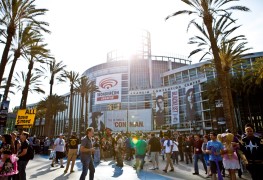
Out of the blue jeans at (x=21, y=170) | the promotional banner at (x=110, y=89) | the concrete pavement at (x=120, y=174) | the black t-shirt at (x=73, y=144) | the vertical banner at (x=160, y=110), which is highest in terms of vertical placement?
the promotional banner at (x=110, y=89)

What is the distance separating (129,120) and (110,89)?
1479cm

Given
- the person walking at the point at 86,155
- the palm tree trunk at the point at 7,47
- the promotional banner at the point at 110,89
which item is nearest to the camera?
the person walking at the point at 86,155

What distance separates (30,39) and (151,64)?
6134 cm

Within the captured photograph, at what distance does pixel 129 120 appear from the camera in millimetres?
63938

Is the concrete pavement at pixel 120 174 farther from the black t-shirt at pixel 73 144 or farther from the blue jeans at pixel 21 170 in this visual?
the blue jeans at pixel 21 170

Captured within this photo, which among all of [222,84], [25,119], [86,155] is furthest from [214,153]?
[25,119]

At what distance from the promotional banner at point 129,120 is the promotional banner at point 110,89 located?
7240 millimetres

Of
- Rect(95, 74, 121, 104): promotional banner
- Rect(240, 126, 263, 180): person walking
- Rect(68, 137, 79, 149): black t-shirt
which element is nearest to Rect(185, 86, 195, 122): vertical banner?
Rect(95, 74, 121, 104): promotional banner

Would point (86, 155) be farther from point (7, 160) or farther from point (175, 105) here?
point (175, 105)

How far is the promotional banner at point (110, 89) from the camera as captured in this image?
239 feet

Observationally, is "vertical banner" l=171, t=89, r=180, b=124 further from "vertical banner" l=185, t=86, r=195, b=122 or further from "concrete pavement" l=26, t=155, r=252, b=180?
"concrete pavement" l=26, t=155, r=252, b=180

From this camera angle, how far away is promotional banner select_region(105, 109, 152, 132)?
61469mm

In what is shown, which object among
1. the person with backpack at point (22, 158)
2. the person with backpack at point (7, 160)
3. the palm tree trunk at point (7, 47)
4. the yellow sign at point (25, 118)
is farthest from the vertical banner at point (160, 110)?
the person with backpack at point (7, 160)

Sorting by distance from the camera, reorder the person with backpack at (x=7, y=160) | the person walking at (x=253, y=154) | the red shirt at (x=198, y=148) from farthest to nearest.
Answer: the red shirt at (x=198, y=148) → the person with backpack at (x=7, y=160) → the person walking at (x=253, y=154)
